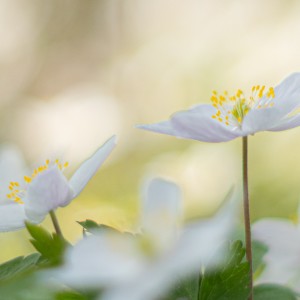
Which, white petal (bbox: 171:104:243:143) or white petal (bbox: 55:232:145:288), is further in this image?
white petal (bbox: 171:104:243:143)

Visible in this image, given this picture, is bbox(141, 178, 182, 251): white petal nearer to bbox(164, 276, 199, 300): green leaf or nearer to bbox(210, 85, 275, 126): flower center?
bbox(164, 276, 199, 300): green leaf

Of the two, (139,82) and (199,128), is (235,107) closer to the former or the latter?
(199,128)

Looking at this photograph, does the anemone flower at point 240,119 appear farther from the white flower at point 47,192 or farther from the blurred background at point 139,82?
the blurred background at point 139,82

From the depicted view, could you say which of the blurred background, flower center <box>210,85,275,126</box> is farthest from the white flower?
the blurred background

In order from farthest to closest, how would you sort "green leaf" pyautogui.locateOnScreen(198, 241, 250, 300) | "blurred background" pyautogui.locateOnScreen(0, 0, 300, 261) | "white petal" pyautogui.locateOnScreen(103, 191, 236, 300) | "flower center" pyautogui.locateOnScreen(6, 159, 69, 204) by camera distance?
"blurred background" pyautogui.locateOnScreen(0, 0, 300, 261) < "flower center" pyautogui.locateOnScreen(6, 159, 69, 204) < "green leaf" pyautogui.locateOnScreen(198, 241, 250, 300) < "white petal" pyautogui.locateOnScreen(103, 191, 236, 300)

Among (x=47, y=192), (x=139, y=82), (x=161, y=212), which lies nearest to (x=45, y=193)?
(x=47, y=192)

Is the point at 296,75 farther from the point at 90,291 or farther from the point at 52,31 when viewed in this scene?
the point at 52,31

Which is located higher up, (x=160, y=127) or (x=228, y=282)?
(x=160, y=127)

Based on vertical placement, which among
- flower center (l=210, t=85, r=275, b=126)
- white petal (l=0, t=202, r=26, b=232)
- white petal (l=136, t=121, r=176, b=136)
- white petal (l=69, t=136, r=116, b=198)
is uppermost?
flower center (l=210, t=85, r=275, b=126)
